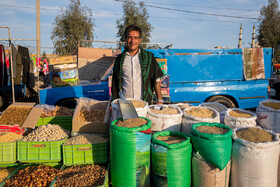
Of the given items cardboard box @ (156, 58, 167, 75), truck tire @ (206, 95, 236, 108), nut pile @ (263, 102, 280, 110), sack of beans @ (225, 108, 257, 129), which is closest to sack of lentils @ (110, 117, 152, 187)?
sack of beans @ (225, 108, 257, 129)

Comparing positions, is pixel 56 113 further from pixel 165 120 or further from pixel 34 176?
pixel 165 120

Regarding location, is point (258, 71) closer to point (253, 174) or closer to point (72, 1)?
point (253, 174)

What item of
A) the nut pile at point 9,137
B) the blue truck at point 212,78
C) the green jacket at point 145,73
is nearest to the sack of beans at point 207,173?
the green jacket at point 145,73

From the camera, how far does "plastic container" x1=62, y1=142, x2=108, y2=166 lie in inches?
104

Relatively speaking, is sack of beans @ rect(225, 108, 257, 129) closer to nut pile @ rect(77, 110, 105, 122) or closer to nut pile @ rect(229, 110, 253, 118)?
nut pile @ rect(229, 110, 253, 118)

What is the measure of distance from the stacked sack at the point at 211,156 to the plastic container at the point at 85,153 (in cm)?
120

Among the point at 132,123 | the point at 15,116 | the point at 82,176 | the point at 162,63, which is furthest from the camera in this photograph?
the point at 162,63

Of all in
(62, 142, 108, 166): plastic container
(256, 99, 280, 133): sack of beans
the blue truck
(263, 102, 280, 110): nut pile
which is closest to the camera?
(62, 142, 108, 166): plastic container

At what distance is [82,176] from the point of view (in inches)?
95.4

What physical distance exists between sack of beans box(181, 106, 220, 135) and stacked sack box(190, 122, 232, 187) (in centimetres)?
31

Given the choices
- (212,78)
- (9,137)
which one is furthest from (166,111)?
(212,78)

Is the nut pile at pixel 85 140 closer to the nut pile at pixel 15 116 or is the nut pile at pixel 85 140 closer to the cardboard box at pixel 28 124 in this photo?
the cardboard box at pixel 28 124

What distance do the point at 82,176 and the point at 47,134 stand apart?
92 cm

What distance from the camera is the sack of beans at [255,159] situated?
219cm
